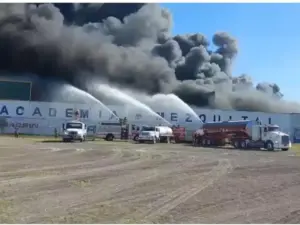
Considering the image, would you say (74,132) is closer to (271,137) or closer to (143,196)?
(271,137)

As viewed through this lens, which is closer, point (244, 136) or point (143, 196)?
point (143, 196)

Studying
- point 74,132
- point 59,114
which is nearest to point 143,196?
point 74,132

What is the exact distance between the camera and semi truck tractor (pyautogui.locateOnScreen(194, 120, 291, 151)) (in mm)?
34625

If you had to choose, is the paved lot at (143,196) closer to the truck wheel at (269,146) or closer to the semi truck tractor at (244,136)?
the truck wheel at (269,146)

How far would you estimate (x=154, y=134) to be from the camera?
39969 mm

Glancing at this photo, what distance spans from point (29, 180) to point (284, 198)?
5.92 meters

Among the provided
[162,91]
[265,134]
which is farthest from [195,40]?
[265,134]

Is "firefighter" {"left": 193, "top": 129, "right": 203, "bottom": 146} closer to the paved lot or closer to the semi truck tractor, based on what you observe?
the semi truck tractor

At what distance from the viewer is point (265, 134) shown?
1383 inches

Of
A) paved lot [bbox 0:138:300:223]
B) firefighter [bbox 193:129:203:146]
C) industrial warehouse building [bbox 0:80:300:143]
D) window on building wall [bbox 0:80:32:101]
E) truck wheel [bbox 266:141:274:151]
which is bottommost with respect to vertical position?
paved lot [bbox 0:138:300:223]

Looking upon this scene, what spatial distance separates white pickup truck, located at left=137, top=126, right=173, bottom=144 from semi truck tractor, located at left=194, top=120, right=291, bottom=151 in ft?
9.28

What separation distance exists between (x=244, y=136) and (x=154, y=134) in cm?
810

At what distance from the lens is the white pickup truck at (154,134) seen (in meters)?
39.7

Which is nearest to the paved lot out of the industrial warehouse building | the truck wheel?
the truck wheel
